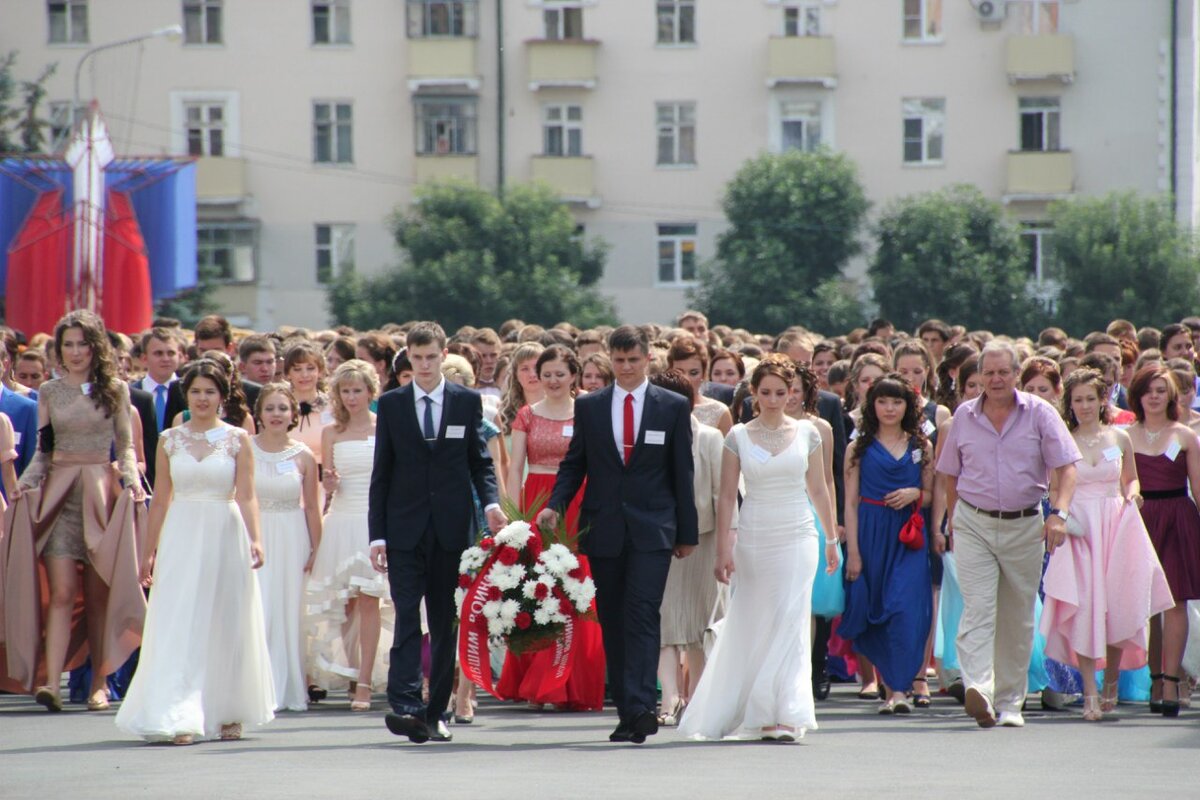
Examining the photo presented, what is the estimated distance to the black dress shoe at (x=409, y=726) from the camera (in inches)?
418

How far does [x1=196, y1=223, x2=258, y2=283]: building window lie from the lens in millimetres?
52625

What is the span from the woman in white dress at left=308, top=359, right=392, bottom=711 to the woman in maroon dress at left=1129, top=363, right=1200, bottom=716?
4.59m

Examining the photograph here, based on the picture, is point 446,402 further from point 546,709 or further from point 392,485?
point 546,709

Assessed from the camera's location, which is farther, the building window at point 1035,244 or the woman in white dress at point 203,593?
the building window at point 1035,244

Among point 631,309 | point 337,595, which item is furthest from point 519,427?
point 631,309

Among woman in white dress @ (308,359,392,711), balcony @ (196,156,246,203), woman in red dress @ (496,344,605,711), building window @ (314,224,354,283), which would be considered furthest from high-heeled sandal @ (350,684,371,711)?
building window @ (314,224,354,283)

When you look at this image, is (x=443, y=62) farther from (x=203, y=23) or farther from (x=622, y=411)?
(x=622, y=411)

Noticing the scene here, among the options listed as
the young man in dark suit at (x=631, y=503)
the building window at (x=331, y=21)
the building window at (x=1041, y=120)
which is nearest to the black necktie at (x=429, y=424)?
the young man in dark suit at (x=631, y=503)

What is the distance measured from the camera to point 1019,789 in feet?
29.6

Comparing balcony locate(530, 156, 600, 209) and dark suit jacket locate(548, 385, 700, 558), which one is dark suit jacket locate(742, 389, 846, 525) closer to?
dark suit jacket locate(548, 385, 700, 558)

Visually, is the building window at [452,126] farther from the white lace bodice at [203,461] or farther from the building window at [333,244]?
the white lace bodice at [203,461]

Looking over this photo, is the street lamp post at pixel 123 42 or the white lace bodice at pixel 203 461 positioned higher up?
the street lamp post at pixel 123 42

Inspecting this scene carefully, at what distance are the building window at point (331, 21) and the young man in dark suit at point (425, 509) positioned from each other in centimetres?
4272

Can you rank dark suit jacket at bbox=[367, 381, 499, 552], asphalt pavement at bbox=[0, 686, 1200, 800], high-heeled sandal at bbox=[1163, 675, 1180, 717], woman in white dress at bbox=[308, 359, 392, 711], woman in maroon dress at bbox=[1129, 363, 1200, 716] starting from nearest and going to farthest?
asphalt pavement at bbox=[0, 686, 1200, 800]
dark suit jacket at bbox=[367, 381, 499, 552]
high-heeled sandal at bbox=[1163, 675, 1180, 717]
woman in maroon dress at bbox=[1129, 363, 1200, 716]
woman in white dress at bbox=[308, 359, 392, 711]
